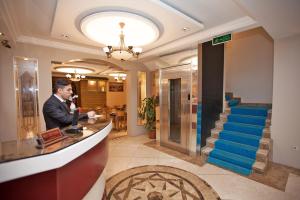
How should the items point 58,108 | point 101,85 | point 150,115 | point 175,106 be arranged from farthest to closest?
1. point 101,85
2. point 150,115
3. point 175,106
4. point 58,108

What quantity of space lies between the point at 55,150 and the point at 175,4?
270 centimetres

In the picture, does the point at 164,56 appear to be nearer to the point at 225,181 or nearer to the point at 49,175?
the point at 225,181

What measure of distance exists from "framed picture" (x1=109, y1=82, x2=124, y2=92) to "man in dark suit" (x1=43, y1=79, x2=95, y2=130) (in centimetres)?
981

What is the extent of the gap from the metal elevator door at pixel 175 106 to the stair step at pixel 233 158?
85 centimetres

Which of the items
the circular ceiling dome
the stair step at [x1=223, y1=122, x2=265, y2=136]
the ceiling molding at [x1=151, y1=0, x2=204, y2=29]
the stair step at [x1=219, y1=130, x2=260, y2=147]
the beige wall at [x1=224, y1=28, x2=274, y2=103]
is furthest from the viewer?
the beige wall at [x1=224, y1=28, x2=274, y2=103]

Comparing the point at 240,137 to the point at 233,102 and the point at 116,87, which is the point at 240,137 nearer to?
the point at 233,102

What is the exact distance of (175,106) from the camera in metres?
4.79

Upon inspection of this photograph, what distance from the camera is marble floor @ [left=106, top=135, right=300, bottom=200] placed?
252 cm

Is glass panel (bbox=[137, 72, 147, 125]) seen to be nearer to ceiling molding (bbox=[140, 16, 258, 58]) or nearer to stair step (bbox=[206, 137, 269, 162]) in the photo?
ceiling molding (bbox=[140, 16, 258, 58])

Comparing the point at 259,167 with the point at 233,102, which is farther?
the point at 233,102

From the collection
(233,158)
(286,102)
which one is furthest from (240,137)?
(286,102)

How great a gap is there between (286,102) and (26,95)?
246 inches

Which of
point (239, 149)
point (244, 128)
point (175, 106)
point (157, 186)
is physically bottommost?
point (157, 186)

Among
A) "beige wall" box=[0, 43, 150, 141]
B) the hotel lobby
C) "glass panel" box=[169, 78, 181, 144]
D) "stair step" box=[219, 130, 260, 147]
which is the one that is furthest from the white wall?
"beige wall" box=[0, 43, 150, 141]
